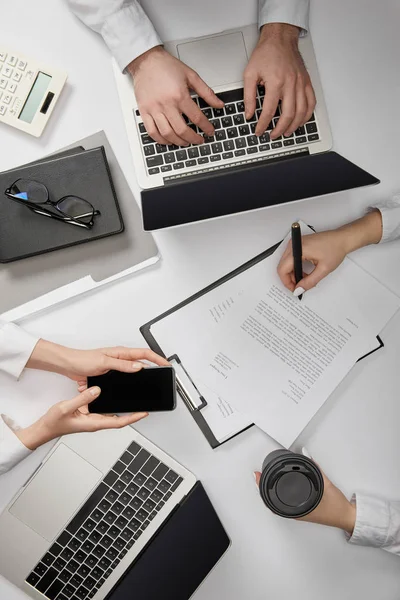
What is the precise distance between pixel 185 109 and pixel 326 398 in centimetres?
61

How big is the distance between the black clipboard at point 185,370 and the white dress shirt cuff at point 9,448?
0.31m

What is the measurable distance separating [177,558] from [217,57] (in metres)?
0.95

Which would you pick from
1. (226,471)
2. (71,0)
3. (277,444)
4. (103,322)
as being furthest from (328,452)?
(71,0)

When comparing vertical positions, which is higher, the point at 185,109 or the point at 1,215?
the point at 185,109

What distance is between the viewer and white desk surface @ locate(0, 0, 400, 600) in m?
1.09

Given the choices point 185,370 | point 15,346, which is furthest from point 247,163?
point 15,346

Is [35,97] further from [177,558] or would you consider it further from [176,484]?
[177,558]

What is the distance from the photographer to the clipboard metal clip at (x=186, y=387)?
3.70ft

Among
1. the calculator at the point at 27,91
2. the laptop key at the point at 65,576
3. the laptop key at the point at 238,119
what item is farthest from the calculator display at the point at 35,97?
the laptop key at the point at 65,576

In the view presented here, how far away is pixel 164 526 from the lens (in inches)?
43.7

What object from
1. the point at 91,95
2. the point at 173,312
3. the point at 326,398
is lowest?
the point at 326,398

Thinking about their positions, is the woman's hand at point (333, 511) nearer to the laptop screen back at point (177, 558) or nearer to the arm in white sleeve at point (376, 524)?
the arm in white sleeve at point (376, 524)

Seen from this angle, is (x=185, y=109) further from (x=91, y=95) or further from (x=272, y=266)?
(x=272, y=266)

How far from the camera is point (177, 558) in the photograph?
1.11 metres
